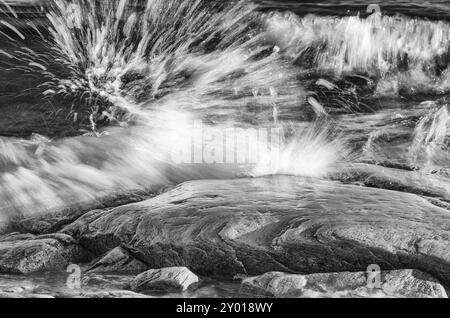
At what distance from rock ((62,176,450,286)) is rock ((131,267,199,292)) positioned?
29 cm

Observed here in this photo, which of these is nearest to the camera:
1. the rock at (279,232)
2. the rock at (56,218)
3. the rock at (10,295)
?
the rock at (10,295)

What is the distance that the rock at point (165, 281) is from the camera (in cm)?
579

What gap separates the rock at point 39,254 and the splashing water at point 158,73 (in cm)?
211

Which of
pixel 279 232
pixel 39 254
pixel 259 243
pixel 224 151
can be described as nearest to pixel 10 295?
pixel 39 254

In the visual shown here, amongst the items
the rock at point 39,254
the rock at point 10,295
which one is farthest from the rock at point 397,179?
the rock at point 10,295

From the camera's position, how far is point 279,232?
243 inches

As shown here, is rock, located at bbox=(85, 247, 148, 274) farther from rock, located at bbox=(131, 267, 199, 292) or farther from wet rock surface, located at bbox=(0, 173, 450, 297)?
rock, located at bbox=(131, 267, 199, 292)

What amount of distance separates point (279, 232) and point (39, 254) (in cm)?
230

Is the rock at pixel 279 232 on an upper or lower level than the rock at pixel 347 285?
upper

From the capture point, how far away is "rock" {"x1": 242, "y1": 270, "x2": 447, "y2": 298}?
5.55m

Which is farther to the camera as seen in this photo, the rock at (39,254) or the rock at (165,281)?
the rock at (39,254)

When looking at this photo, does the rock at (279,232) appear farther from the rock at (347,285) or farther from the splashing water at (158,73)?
the splashing water at (158,73)

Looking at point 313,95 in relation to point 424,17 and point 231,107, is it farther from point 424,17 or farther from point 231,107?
point 424,17

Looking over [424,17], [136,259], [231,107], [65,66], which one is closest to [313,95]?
[231,107]
